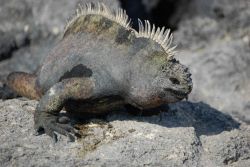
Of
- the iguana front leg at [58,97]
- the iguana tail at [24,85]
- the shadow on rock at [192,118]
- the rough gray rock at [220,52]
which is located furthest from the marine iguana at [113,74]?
the rough gray rock at [220,52]

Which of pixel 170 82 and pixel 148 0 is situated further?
pixel 148 0

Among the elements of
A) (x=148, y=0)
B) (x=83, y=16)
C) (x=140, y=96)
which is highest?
(x=148, y=0)

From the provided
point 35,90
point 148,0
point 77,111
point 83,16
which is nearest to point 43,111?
point 77,111

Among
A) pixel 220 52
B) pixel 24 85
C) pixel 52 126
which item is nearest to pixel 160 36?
pixel 52 126

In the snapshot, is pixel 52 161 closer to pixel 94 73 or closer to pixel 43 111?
pixel 43 111

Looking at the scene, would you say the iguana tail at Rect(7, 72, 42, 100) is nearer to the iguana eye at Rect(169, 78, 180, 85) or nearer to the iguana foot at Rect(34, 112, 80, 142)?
the iguana foot at Rect(34, 112, 80, 142)
